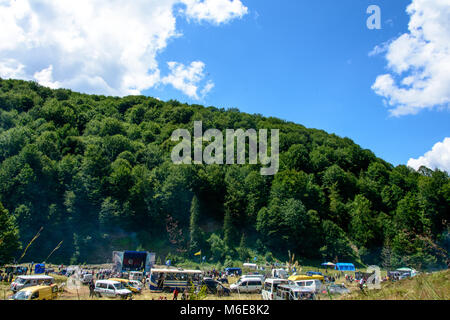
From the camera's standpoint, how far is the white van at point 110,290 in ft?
58.7

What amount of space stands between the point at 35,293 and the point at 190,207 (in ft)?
148

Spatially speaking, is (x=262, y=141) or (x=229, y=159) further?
(x=262, y=141)

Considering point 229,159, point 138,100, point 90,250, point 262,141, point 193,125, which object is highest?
point 138,100

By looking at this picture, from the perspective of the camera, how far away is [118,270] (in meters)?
30.1

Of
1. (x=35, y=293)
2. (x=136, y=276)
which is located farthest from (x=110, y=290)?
(x=136, y=276)

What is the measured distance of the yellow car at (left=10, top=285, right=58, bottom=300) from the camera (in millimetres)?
13346

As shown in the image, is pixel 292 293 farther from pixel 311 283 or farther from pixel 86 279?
pixel 86 279

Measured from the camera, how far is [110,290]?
59.7ft

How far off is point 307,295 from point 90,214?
166ft

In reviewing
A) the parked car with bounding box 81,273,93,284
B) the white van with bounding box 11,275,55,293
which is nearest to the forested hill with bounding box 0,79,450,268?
the parked car with bounding box 81,273,93,284

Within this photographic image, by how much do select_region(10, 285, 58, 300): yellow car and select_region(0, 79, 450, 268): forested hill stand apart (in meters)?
24.7

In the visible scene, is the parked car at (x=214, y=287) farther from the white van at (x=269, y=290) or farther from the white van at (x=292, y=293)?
the white van at (x=292, y=293)
